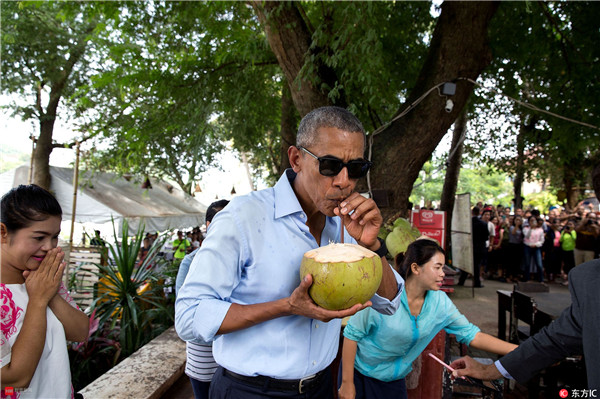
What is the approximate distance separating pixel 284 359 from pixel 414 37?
7.02 m

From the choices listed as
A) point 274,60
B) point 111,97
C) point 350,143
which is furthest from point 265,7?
point 111,97

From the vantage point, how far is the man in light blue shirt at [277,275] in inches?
55.9

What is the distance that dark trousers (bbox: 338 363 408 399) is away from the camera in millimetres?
2480

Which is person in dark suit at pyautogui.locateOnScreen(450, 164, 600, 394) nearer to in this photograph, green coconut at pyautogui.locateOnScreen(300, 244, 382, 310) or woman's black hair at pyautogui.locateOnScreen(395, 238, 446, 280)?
woman's black hair at pyautogui.locateOnScreen(395, 238, 446, 280)

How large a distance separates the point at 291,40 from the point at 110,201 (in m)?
10.0

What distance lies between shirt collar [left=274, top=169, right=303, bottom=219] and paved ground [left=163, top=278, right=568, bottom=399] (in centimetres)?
306

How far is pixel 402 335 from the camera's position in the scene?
2398mm

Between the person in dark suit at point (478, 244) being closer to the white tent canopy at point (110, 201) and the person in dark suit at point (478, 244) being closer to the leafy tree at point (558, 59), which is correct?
the leafy tree at point (558, 59)

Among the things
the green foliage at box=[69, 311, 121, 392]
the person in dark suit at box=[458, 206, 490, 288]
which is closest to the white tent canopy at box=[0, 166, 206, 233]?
the green foliage at box=[69, 311, 121, 392]

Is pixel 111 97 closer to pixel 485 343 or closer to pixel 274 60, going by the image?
pixel 274 60

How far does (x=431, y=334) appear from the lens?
256 cm

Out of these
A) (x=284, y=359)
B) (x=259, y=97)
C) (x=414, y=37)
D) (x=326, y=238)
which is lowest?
(x=284, y=359)

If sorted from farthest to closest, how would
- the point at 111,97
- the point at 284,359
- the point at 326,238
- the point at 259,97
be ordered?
the point at 111,97 < the point at 259,97 < the point at 326,238 < the point at 284,359

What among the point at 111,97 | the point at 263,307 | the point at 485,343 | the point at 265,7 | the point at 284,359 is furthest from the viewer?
the point at 111,97
